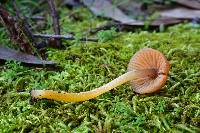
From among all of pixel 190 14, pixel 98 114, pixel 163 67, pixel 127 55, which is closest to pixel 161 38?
pixel 127 55

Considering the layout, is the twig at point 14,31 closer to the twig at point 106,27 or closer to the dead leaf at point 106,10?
the twig at point 106,27

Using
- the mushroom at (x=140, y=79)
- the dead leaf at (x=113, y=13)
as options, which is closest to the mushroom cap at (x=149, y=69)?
the mushroom at (x=140, y=79)

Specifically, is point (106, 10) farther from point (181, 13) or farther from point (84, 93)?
point (84, 93)

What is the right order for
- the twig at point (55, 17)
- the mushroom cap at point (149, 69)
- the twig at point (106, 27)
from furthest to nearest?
the twig at point (106, 27), the twig at point (55, 17), the mushroom cap at point (149, 69)

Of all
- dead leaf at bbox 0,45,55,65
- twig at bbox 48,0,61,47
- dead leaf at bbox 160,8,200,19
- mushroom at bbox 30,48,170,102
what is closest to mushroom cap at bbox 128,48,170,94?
mushroom at bbox 30,48,170,102

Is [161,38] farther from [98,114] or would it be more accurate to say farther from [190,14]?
[98,114]

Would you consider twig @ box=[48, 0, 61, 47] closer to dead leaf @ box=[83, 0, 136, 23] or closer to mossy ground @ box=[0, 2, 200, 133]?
mossy ground @ box=[0, 2, 200, 133]

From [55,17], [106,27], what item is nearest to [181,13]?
[106,27]
